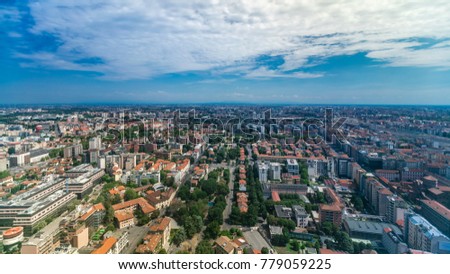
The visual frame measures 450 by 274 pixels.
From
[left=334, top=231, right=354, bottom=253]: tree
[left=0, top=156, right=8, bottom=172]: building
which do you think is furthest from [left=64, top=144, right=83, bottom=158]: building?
[left=334, top=231, right=354, bottom=253]: tree

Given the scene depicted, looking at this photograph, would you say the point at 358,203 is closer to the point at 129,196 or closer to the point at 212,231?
the point at 212,231

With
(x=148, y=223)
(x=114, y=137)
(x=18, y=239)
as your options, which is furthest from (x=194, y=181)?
(x=114, y=137)

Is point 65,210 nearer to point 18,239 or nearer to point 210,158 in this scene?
point 18,239

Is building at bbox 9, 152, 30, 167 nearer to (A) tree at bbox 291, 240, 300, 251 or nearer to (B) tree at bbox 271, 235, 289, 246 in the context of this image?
(B) tree at bbox 271, 235, 289, 246

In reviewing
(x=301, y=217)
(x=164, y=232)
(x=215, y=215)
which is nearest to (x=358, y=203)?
(x=301, y=217)
